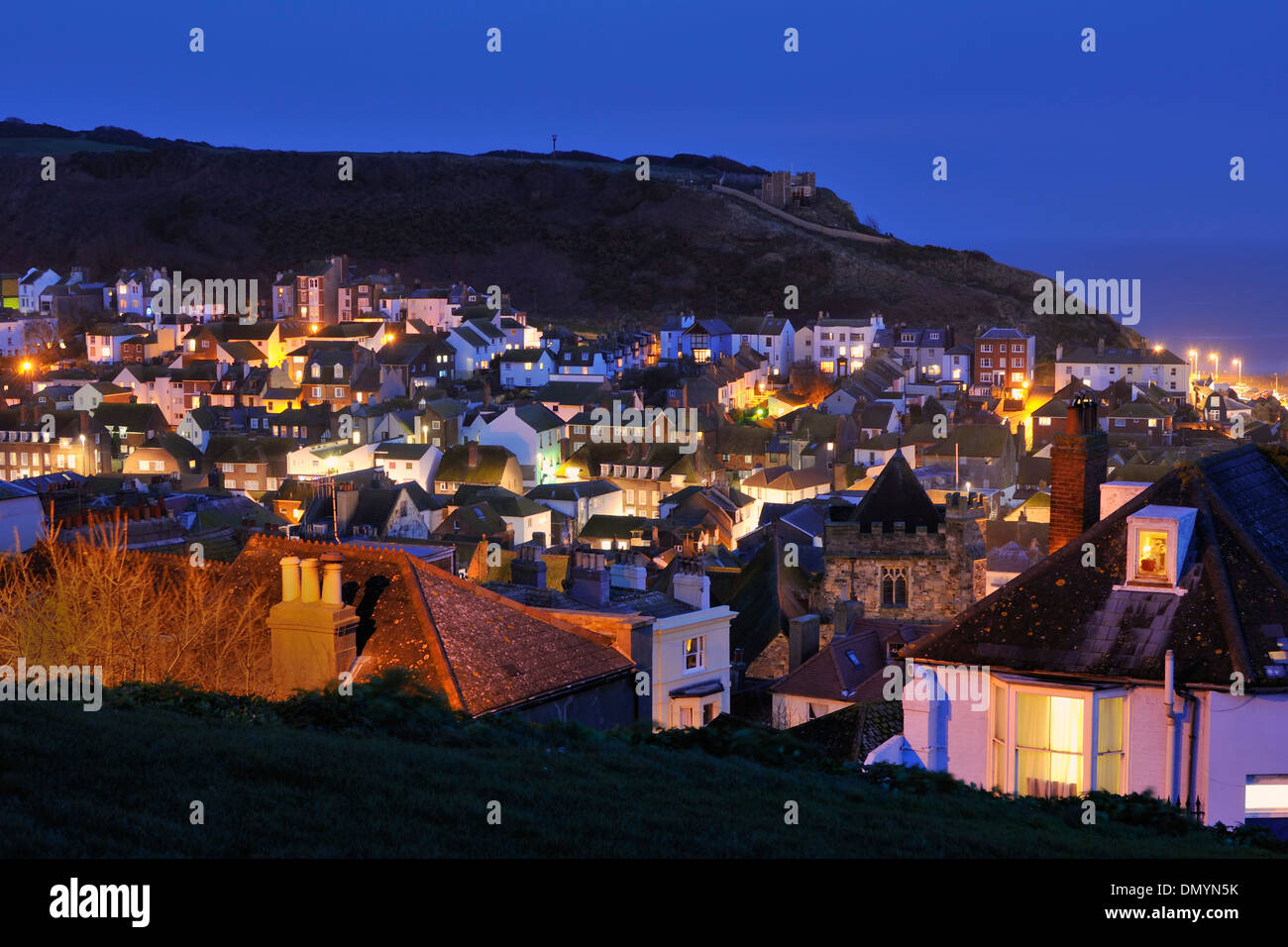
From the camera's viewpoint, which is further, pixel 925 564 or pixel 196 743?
pixel 925 564

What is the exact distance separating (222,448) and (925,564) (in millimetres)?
55514

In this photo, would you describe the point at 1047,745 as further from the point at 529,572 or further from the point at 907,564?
the point at 907,564

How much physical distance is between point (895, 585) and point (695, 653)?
600 inches

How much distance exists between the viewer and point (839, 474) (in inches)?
3137

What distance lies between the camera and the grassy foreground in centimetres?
993

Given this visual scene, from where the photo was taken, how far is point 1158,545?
48.1 ft

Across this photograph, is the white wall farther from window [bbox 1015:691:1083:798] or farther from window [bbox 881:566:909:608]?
window [bbox 881:566:909:608]

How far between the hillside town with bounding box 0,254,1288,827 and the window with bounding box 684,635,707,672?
9 centimetres

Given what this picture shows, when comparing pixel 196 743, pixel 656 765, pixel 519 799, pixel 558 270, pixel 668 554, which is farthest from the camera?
pixel 558 270

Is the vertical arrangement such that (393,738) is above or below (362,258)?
below

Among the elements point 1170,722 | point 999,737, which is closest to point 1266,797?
point 1170,722

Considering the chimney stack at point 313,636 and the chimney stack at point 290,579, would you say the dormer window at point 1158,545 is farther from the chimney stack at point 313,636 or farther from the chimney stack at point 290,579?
the chimney stack at point 290,579
